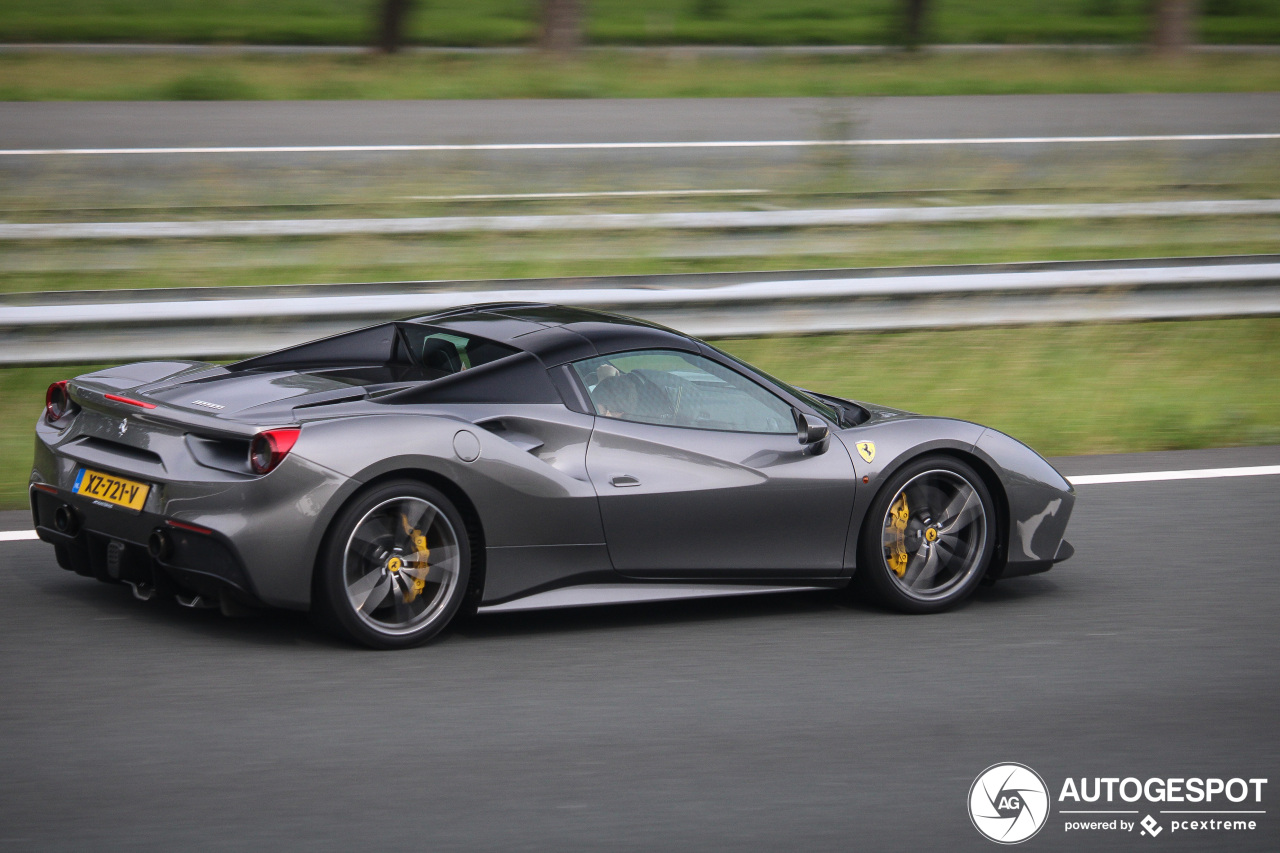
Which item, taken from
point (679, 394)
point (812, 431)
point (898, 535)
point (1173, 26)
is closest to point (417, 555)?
point (679, 394)

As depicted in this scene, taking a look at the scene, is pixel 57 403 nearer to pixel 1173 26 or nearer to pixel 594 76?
pixel 594 76

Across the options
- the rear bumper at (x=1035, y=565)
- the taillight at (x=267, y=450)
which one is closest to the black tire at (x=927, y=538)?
the rear bumper at (x=1035, y=565)

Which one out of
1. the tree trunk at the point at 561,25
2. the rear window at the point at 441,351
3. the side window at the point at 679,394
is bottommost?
the side window at the point at 679,394

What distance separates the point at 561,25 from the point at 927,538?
17.4 meters

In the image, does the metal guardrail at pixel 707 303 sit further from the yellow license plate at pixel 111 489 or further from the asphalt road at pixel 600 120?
the asphalt road at pixel 600 120

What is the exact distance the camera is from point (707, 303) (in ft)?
30.5

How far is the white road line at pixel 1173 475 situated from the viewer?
26.5 feet

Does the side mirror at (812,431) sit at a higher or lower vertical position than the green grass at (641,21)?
lower

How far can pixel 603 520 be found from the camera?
17.9ft

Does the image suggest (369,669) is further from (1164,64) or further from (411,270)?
(1164,64)

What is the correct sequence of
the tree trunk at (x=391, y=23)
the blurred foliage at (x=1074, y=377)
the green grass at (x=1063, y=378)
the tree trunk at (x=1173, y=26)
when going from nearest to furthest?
the green grass at (x=1063, y=378), the blurred foliage at (x=1074, y=377), the tree trunk at (x=391, y=23), the tree trunk at (x=1173, y=26)

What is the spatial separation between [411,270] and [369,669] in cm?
652

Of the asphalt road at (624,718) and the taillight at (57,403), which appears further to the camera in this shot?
the taillight at (57,403)

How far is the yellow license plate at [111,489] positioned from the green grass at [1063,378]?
305 cm
